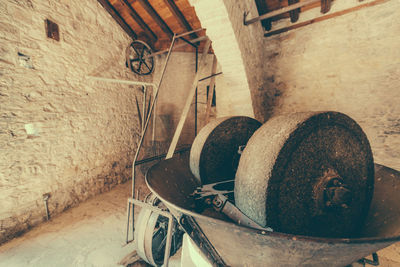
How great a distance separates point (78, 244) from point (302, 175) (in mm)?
3066

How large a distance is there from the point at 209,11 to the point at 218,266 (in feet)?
8.71

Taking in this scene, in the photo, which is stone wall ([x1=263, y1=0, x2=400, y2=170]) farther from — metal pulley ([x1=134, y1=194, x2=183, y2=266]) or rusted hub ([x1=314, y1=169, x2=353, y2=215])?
metal pulley ([x1=134, y1=194, x2=183, y2=266])

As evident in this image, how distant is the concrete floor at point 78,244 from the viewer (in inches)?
87.0

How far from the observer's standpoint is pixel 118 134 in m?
4.62

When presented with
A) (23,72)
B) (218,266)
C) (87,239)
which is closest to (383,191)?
(218,266)

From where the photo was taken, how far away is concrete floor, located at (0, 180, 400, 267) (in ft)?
7.25

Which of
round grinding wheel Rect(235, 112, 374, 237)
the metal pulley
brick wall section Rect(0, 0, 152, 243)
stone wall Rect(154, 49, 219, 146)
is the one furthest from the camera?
stone wall Rect(154, 49, 219, 146)

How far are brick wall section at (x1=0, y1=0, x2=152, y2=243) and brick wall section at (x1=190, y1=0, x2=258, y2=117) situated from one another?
2.88m

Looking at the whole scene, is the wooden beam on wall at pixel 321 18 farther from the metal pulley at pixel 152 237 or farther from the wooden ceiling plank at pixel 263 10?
the metal pulley at pixel 152 237

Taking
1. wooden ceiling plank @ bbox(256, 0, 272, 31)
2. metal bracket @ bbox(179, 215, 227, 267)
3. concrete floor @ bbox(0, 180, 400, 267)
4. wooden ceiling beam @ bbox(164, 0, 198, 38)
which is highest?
wooden ceiling beam @ bbox(164, 0, 198, 38)

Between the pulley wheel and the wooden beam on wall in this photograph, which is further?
the pulley wheel

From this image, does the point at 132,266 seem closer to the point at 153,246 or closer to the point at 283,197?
the point at 153,246

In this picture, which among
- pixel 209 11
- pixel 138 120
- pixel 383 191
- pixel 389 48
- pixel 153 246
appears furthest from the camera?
pixel 138 120

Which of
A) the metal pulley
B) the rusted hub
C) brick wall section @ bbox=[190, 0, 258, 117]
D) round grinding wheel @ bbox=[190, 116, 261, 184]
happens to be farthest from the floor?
brick wall section @ bbox=[190, 0, 258, 117]
